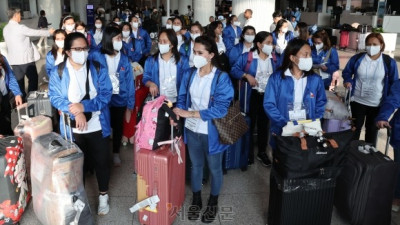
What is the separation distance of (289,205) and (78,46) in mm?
2029

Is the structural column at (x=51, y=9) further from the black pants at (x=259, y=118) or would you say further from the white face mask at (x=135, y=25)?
the black pants at (x=259, y=118)

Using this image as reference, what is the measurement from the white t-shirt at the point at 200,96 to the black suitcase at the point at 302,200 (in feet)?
2.26

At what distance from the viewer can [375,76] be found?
409 cm

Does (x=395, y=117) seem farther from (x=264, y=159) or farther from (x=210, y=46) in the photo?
(x=210, y=46)

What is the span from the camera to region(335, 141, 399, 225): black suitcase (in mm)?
3037

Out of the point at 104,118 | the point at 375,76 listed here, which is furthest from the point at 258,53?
the point at 104,118

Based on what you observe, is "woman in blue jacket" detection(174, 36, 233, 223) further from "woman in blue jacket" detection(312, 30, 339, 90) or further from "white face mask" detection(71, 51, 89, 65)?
"woman in blue jacket" detection(312, 30, 339, 90)

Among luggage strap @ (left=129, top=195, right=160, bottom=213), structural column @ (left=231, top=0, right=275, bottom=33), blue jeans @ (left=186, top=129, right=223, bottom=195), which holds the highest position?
structural column @ (left=231, top=0, right=275, bottom=33)

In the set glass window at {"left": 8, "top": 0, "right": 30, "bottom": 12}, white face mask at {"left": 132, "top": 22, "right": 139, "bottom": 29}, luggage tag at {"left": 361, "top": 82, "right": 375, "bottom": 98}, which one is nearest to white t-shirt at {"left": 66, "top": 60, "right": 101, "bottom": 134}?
luggage tag at {"left": 361, "top": 82, "right": 375, "bottom": 98}

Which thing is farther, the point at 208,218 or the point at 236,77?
the point at 236,77

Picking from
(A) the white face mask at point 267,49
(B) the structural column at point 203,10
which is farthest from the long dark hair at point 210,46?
(B) the structural column at point 203,10

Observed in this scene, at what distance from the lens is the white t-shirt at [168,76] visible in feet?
13.2

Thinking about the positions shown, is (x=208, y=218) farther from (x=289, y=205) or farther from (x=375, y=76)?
(x=375, y=76)

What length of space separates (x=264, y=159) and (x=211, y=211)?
137cm
